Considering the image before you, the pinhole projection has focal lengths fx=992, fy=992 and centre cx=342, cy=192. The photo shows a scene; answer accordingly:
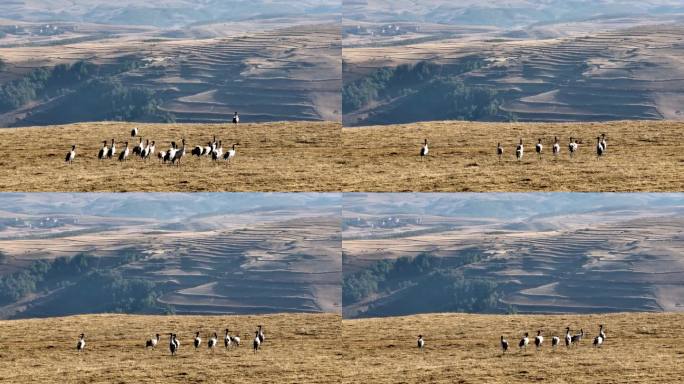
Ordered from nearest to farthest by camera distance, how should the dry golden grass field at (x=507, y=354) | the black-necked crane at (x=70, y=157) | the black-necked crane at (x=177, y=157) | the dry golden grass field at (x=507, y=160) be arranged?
the dry golden grass field at (x=507, y=354)
the dry golden grass field at (x=507, y=160)
the black-necked crane at (x=177, y=157)
the black-necked crane at (x=70, y=157)

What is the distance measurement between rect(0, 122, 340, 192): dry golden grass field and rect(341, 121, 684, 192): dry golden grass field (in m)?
2.08

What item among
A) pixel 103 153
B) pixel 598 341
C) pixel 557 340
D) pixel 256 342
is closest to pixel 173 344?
pixel 256 342

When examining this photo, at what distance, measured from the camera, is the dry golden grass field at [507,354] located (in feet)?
117

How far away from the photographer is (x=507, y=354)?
4147 centimetres

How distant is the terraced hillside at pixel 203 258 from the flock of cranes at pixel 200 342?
1057 inches

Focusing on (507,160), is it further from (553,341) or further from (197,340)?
(197,340)

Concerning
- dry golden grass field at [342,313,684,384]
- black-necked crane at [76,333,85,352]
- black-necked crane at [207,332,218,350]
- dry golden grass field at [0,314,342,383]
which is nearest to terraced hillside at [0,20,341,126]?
dry golden grass field at [0,314,342,383]

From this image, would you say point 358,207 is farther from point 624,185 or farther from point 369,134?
point 624,185

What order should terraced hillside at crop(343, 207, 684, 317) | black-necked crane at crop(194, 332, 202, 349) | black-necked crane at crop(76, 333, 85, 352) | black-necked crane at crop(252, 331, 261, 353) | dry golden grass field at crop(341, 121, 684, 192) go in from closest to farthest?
black-necked crane at crop(76, 333, 85, 352), black-necked crane at crop(252, 331, 261, 353), black-necked crane at crop(194, 332, 202, 349), dry golden grass field at crop(341, 121, 684, 192), terraced hillside at crop(343, 207, 684, 317)

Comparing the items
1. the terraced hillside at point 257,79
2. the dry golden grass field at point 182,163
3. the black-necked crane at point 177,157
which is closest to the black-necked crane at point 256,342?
the dry golden grass field at point 182,163

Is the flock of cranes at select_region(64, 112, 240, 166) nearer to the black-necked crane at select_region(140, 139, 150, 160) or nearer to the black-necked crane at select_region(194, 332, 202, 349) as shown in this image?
the black-necked crane at select_region(140, 139, 150, 160)

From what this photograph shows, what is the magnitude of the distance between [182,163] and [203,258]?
60.7m

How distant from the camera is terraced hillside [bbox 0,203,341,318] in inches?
3565

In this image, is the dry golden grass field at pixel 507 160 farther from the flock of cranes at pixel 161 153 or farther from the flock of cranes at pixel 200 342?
the flock of cranes at pixel 200 342
